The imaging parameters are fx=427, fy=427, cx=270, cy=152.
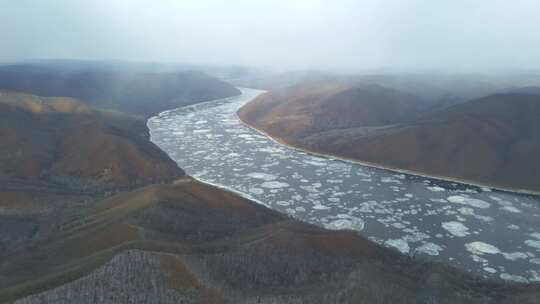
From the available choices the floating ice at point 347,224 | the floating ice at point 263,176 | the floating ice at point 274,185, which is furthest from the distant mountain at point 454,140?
the floating ice at point 347,224

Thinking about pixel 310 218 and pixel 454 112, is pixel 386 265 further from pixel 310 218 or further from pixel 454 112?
pixel 454 112

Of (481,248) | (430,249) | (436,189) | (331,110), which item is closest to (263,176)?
(436,189)

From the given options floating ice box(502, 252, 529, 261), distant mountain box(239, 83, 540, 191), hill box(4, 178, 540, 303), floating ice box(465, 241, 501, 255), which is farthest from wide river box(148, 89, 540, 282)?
hill box(4, 178, 540, 303)

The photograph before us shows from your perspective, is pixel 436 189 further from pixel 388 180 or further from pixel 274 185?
pixel 274 185

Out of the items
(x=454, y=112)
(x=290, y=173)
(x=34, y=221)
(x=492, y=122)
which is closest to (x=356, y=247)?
(x=290, y=173)

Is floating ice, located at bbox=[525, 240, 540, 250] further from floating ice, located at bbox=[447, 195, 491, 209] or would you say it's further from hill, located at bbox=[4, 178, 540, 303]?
hill, located at bbox=[4, 178, 540, 303]

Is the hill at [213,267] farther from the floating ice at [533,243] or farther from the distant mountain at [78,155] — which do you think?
the distant mountain at [78,155]

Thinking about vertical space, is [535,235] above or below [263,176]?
above
